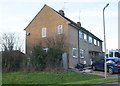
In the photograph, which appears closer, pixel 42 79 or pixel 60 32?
pixel 42 79

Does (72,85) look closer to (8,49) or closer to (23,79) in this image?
(23,79)

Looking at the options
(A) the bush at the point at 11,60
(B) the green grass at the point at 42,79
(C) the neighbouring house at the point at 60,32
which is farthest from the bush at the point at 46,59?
(C) the neighbouring house at the point at 60,32

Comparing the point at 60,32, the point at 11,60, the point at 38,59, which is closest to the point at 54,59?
the point at 38,59

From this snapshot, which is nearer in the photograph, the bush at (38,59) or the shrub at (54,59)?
the shrub at (54,59)

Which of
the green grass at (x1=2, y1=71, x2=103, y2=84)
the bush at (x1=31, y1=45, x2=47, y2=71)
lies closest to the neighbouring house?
the bush at (x1=31, y1=45, x2=47, y2=71)

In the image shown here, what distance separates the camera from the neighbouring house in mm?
24250

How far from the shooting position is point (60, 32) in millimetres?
24859

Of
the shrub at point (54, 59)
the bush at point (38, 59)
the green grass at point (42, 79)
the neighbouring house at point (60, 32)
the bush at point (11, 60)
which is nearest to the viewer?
the green grass at point (42, 79)

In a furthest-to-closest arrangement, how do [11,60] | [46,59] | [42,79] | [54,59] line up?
[46,59]
[54,59]
[11,60]
[42,79]

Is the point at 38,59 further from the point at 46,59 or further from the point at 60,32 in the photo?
the point at 60,32

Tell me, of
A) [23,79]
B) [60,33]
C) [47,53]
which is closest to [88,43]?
[60,33]

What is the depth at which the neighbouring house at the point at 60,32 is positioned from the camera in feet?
79.6

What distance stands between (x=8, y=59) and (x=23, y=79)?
5145 mm

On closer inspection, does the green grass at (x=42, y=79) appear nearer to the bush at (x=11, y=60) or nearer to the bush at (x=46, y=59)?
the bush at (x=46, y=59)
